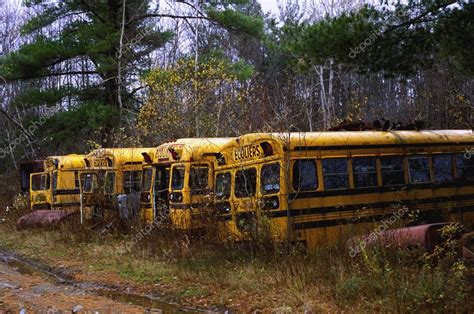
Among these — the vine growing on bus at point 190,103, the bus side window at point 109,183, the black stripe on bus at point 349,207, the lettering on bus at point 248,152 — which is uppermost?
the vine growing on bus at point 190,103

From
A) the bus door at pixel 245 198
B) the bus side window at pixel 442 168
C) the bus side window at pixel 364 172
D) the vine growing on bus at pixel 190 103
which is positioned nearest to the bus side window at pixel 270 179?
the bus door at pixel 245 198

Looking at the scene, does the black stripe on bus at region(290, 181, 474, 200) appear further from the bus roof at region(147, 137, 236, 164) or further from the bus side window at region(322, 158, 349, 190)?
the bus roof at region(147, 137, 236, 164)

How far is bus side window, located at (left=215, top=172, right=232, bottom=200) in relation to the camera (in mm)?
12102

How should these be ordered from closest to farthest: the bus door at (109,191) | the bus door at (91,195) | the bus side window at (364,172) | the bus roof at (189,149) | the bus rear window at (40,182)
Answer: the bus side window at (364,172) → the bus roof at (189,149) → the bus door at (109,191) → the bus door at (91,195) → the bus rear window at (40,182)

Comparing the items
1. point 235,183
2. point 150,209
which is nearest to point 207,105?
point 150,209

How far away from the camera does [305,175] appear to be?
10.5 m

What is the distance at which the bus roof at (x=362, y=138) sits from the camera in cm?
1060

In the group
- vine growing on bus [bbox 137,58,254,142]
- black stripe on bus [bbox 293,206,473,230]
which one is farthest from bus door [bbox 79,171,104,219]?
black stripe on bus [bbox 293,206,473,230]

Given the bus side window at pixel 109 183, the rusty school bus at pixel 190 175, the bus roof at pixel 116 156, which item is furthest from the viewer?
the bus roof at pixel 116 156

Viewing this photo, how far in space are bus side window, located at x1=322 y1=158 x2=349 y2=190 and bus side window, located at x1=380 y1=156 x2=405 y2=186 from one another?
1019 mm

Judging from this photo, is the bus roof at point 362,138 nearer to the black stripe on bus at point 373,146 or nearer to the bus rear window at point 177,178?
the black stripe on bus at point 373,146

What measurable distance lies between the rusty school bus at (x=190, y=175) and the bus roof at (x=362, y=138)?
7.62 ft

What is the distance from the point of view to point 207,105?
2255 centimetres

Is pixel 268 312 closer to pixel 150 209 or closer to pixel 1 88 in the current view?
pixel 150 209
